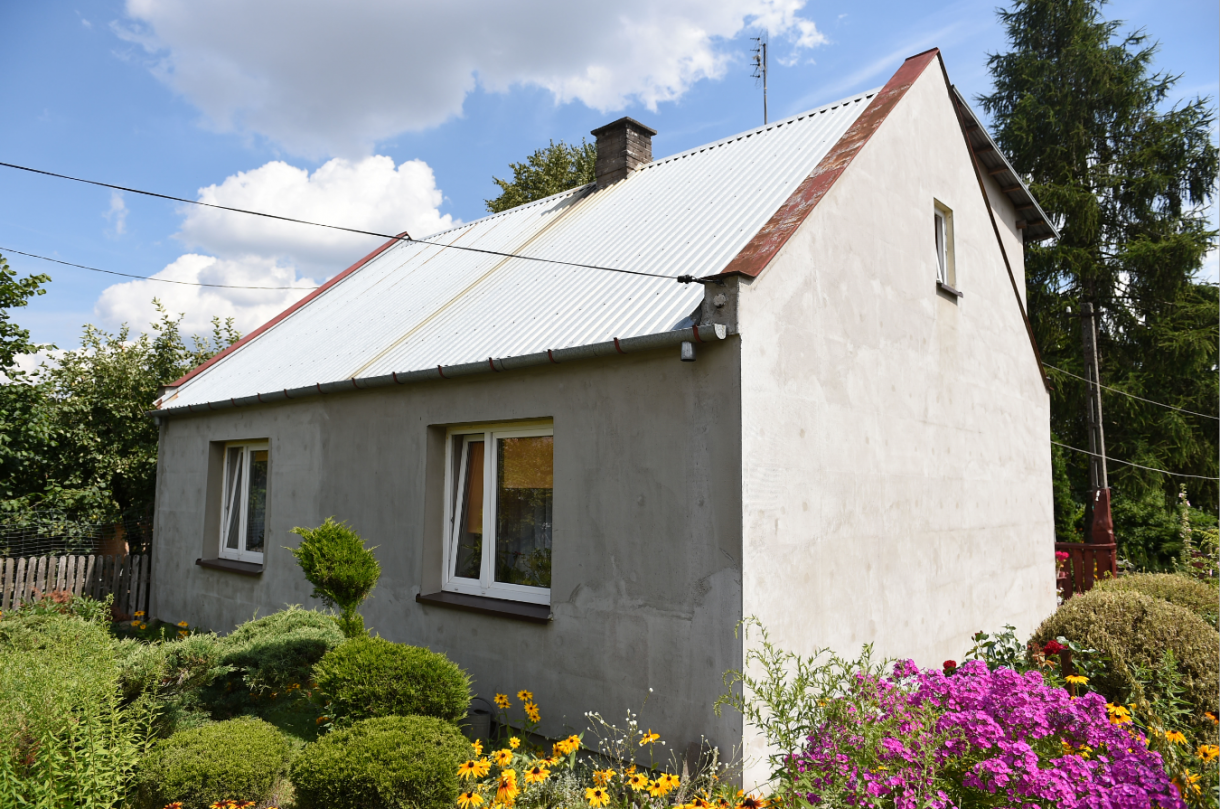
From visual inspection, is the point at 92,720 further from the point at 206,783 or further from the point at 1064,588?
the point at 1064,588

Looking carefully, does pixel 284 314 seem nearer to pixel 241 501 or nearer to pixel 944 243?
pixel 241 501

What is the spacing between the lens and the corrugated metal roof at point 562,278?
6.15 metres

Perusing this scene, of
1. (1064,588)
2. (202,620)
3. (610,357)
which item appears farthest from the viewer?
(1064,588)

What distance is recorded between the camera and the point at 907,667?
4.15 meters

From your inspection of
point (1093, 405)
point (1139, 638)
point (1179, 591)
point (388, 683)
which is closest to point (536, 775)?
point (388, 683)

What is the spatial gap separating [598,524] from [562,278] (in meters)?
2.82

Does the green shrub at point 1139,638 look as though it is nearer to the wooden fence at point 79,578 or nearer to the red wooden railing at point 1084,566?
the red wooden railing at point 1084,566

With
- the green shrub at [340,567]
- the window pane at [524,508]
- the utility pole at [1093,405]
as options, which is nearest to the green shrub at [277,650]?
the green shrub at [340,567]

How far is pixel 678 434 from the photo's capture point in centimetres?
512

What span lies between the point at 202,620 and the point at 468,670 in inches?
203

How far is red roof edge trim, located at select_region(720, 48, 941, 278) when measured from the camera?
514 centimetres

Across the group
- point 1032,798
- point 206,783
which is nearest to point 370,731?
point 206,783

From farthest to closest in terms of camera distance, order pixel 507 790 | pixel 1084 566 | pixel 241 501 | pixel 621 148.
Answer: pixel 1084 566 → pixel 621 148 → pixel 241 501 → pixel 507 790

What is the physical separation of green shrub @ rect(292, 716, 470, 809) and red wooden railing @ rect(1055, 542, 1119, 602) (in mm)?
10600
